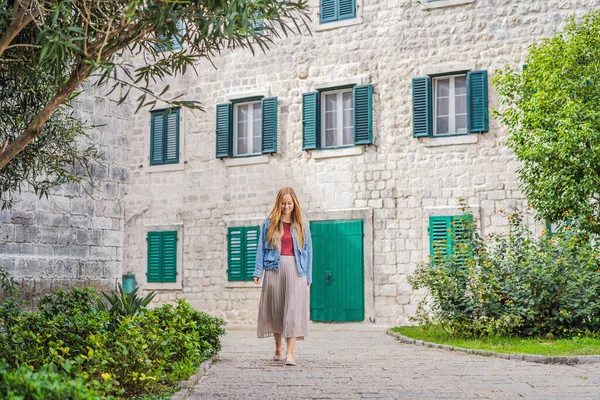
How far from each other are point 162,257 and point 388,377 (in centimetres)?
1381

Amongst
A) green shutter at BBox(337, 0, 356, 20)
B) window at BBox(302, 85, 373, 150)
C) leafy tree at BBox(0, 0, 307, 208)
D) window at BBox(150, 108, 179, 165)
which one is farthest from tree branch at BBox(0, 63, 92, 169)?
window at BBox(150, 108, 179, 165)

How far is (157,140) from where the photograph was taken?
72.3ft

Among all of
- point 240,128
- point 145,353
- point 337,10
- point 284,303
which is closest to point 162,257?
point 240,128

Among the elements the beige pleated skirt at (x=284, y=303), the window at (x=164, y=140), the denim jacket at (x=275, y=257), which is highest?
the window at (x=164, y=140)

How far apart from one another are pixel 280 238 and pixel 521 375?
2.88 meters

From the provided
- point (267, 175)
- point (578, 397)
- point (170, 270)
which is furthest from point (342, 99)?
point (578, 397)

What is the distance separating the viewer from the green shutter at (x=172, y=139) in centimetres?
2183

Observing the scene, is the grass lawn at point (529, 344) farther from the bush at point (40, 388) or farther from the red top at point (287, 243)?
the bush at point (40, 388)

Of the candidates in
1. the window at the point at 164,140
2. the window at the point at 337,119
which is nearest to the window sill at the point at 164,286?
the window at the point at 164,140

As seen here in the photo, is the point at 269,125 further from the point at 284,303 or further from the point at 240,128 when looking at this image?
the point at 284,303

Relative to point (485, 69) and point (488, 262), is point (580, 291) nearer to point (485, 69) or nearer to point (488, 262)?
point (488, 262)

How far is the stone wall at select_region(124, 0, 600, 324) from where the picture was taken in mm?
18188

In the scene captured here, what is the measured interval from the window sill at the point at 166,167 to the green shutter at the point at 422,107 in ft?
20.2

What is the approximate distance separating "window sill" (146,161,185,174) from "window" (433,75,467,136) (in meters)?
6.53
